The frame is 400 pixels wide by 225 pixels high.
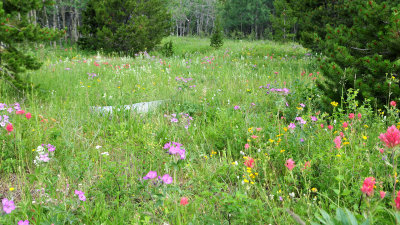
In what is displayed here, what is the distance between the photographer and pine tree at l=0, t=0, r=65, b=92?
4029mm

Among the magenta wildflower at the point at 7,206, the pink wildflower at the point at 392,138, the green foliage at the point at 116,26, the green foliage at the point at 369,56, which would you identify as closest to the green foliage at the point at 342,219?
the pink wildflower at the point at 392,138

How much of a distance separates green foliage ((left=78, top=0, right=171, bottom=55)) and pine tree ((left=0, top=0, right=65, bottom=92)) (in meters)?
10.1

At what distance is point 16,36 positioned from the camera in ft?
13.4

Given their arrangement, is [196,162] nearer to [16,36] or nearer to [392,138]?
[392,138]

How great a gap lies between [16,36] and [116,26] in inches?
444

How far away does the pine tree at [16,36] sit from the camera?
13.2ft

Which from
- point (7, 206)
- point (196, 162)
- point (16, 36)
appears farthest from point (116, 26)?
point (7, 206)

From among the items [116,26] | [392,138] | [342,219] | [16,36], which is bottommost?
[342,219]

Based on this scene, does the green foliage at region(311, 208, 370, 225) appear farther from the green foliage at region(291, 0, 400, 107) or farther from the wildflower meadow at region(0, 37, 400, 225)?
the green foliage at region(291, 0, 400, 107)

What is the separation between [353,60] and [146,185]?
10.4 feet

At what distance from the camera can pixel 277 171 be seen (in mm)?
2488

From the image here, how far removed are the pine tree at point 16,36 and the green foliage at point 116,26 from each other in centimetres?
A: 1012

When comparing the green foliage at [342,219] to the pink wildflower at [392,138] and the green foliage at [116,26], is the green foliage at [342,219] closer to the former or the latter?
the pink wildflower at [392,138]

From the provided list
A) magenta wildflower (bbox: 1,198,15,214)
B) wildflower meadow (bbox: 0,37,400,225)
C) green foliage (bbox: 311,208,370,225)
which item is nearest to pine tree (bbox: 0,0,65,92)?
wildflower meadow (bbox: 0,37,400,225)
